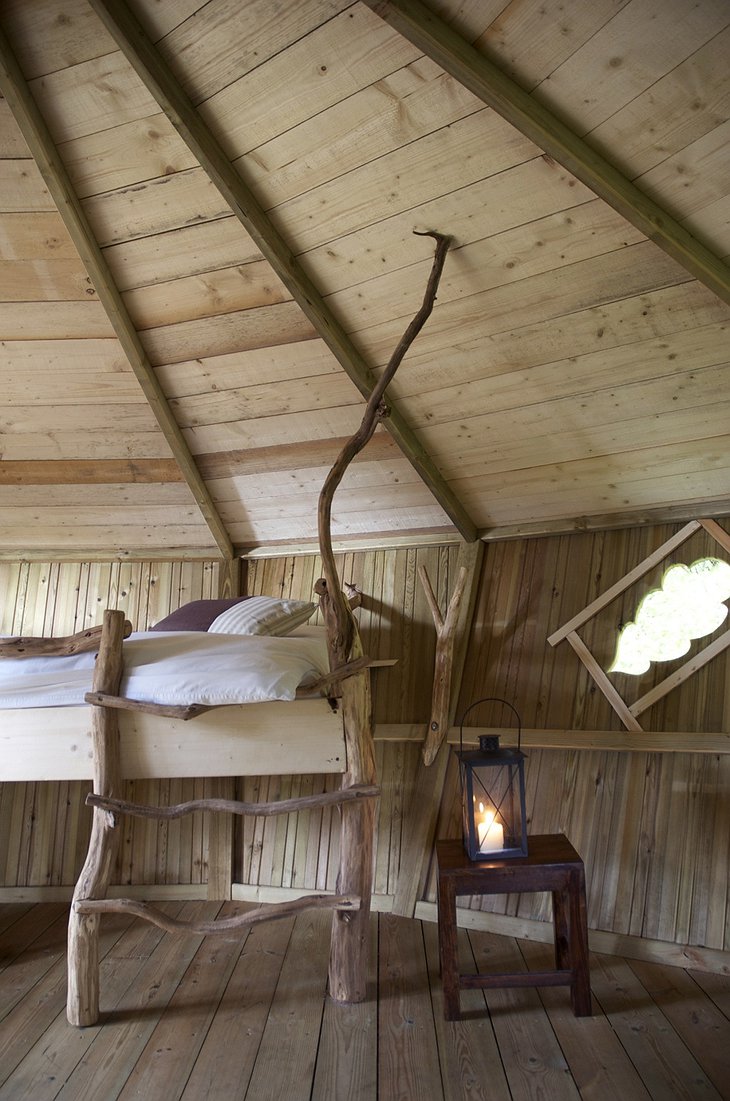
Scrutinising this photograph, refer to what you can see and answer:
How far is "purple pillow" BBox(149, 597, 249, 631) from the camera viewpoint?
10.1ft

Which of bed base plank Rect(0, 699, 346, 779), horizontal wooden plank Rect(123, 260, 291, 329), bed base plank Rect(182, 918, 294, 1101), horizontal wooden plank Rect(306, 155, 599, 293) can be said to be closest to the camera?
bed base plank Rect(182, 918, 294, 1101)

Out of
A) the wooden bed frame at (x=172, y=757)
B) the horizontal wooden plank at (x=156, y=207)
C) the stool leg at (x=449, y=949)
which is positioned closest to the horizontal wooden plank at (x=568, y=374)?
the horizontal wooden plank at (x=156, y=207)

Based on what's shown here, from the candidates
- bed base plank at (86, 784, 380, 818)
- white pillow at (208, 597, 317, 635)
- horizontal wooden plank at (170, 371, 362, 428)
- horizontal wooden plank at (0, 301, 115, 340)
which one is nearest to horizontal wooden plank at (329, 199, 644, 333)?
horizontal wooden plank at (170, 371, 362, 428)

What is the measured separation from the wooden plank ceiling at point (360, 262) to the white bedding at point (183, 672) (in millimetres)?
1010

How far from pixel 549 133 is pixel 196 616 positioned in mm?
1995

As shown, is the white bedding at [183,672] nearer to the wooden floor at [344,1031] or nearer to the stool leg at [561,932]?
the wooden floor at [344,1031]

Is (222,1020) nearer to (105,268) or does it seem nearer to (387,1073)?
(387,1073)

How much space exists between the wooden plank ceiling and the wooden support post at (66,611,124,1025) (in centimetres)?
111

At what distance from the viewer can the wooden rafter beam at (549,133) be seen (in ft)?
6.06

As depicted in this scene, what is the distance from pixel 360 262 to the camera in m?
2.58

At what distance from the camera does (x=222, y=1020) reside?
7.94ft

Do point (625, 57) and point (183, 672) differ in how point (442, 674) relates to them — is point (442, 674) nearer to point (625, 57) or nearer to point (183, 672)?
point (183, 672)

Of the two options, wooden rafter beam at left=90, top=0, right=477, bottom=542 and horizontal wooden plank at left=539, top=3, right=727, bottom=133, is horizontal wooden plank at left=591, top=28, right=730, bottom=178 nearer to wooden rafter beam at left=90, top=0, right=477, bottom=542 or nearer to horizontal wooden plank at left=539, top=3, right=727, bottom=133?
horizontal wooden plank at left=539, top=3, right=727, bottom=133

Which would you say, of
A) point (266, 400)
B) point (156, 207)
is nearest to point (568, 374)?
point (266, 400)
